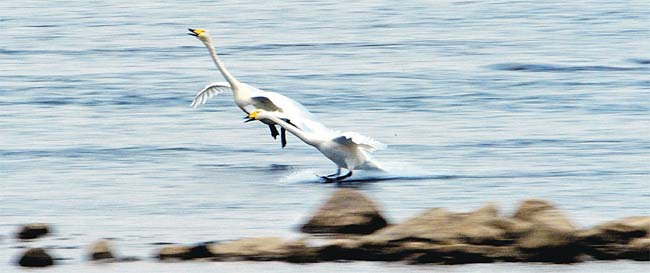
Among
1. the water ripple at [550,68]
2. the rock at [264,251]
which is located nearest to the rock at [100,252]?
the rock at [264,251]

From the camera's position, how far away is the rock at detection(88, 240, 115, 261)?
11922 millimetres

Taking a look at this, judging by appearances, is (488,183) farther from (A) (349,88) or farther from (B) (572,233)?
(A) (349,88)

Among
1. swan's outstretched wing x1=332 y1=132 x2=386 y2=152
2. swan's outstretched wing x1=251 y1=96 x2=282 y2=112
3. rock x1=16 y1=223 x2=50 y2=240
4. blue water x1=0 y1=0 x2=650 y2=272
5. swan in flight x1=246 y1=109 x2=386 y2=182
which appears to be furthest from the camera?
swan's outstretched wing x1=251 y1=96 x2=282 y2=112

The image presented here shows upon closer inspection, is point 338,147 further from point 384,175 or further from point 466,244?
point 466,244

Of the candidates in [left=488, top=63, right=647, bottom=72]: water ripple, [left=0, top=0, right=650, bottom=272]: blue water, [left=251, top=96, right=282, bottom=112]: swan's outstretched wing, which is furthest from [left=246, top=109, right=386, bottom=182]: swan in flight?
[left=488, top=63, right=647, bottom=72]: water ripple

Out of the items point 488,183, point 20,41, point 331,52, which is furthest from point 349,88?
point 20,41

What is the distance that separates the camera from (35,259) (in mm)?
11719

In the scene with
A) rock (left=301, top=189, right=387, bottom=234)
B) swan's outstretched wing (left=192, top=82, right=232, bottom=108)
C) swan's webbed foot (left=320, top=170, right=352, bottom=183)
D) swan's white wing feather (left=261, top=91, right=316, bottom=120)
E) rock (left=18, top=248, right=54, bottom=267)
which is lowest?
rock (left=18, top=248, right=54, bottom=267)

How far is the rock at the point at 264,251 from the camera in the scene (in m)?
11.8

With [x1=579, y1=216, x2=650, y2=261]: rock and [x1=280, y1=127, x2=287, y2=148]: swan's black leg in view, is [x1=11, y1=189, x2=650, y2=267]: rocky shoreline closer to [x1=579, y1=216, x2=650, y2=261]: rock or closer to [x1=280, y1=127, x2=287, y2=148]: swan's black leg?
[x1=579, y1=216, x2=650, y2=261]: rock

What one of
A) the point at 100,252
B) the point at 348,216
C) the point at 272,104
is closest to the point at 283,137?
the point at 272,104

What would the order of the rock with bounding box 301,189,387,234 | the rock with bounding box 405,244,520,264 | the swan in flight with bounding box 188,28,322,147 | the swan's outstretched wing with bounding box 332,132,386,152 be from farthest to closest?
the swan in flight with bounding box 188,28,322,147 < the swan's outstretched wing with bounding box 332,132,386,152 < the rock with bounding box 301,189,387,234 < the rock with bounding box 405,244,520,264

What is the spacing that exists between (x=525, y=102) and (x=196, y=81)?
6.21m

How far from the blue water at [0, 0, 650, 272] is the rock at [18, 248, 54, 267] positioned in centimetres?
14
